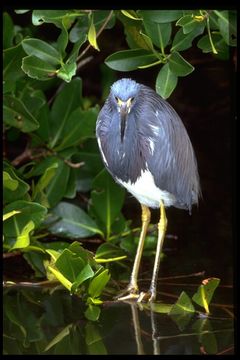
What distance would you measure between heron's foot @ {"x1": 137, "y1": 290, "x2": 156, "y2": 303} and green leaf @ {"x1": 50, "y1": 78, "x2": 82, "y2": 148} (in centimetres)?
107

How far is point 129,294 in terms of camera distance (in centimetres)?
328

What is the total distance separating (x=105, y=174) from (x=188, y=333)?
3.67ft

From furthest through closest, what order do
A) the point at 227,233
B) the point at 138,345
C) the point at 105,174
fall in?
the point at 227,233
the point at 105,174
the point at 138,345

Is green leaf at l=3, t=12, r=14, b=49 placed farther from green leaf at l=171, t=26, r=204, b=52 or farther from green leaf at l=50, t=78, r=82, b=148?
→ green leaf at l=171, t=26, r=204, b=52

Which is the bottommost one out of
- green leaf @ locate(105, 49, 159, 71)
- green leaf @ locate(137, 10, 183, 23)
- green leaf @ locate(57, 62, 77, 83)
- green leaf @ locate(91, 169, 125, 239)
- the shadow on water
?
the shadow on water

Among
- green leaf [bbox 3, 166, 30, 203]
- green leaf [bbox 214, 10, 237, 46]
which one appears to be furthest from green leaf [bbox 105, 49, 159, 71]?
green leaf [bbox 3, 166, 30, 203]

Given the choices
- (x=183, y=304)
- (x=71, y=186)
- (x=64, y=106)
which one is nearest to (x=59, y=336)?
(x=183, y=304)

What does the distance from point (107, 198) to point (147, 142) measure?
0.62 m

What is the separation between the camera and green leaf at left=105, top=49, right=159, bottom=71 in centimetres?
311

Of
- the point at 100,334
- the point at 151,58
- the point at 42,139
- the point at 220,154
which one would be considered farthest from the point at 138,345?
the point at 220,154

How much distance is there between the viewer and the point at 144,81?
567 cm

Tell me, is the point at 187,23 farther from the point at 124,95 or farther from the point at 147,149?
the point at 147,149

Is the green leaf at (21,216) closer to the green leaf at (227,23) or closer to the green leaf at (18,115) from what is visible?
the green leaf at (18,115)

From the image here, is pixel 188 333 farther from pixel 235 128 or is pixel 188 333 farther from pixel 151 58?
pixel 151 58
